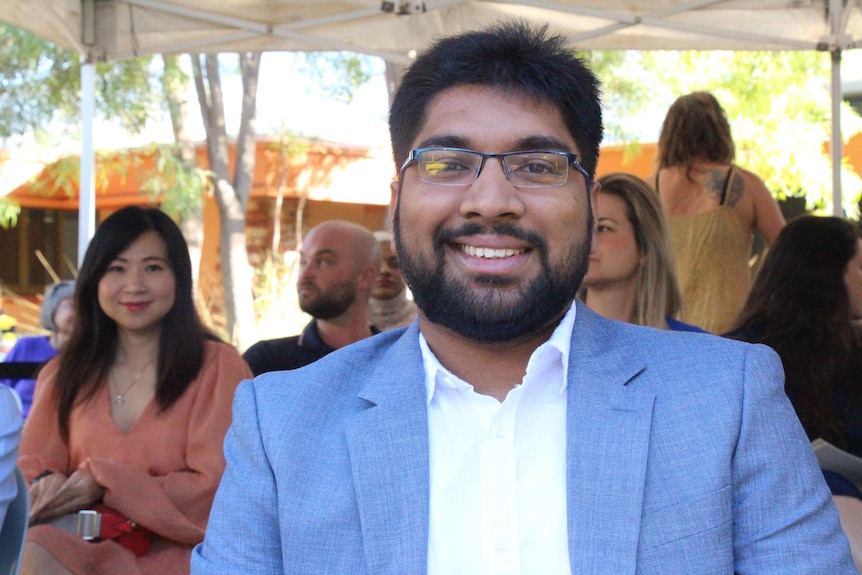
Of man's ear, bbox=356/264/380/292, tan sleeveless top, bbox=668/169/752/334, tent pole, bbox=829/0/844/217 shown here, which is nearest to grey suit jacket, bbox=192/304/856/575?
tan sleeveless top, bbox=668/169/752/334

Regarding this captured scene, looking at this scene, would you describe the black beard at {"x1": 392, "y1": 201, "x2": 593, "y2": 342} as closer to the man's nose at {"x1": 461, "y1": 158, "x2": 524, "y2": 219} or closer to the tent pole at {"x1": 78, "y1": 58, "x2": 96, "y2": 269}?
the man's nose at {"x1": 461, "y1": 158, "x2": 524, "y2": 219}

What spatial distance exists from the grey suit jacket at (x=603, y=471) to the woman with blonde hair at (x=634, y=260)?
5.95ft

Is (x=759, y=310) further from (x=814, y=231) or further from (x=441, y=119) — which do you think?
(x=441, y=119)

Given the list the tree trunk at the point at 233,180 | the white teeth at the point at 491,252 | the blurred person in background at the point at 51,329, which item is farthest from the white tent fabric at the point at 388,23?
the tree trunk at the point at 233,180

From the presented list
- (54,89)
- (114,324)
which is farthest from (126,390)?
(54,89)

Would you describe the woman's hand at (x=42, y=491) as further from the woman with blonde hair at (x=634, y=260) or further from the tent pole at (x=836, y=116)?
the tent pole at (x=836, y=116)

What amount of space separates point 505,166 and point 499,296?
0.22 meters

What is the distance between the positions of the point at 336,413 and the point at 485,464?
28 centimetres

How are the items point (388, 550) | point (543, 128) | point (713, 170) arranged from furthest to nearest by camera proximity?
point (713, 170), point (543, 128), point (388, 550)

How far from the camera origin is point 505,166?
1683 mm

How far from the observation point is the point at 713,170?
15.3ft

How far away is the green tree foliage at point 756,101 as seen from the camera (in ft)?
41.8

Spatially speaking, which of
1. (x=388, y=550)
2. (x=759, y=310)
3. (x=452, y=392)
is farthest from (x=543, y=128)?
(x=759, y=310)

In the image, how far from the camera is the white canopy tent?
5.11 metres
